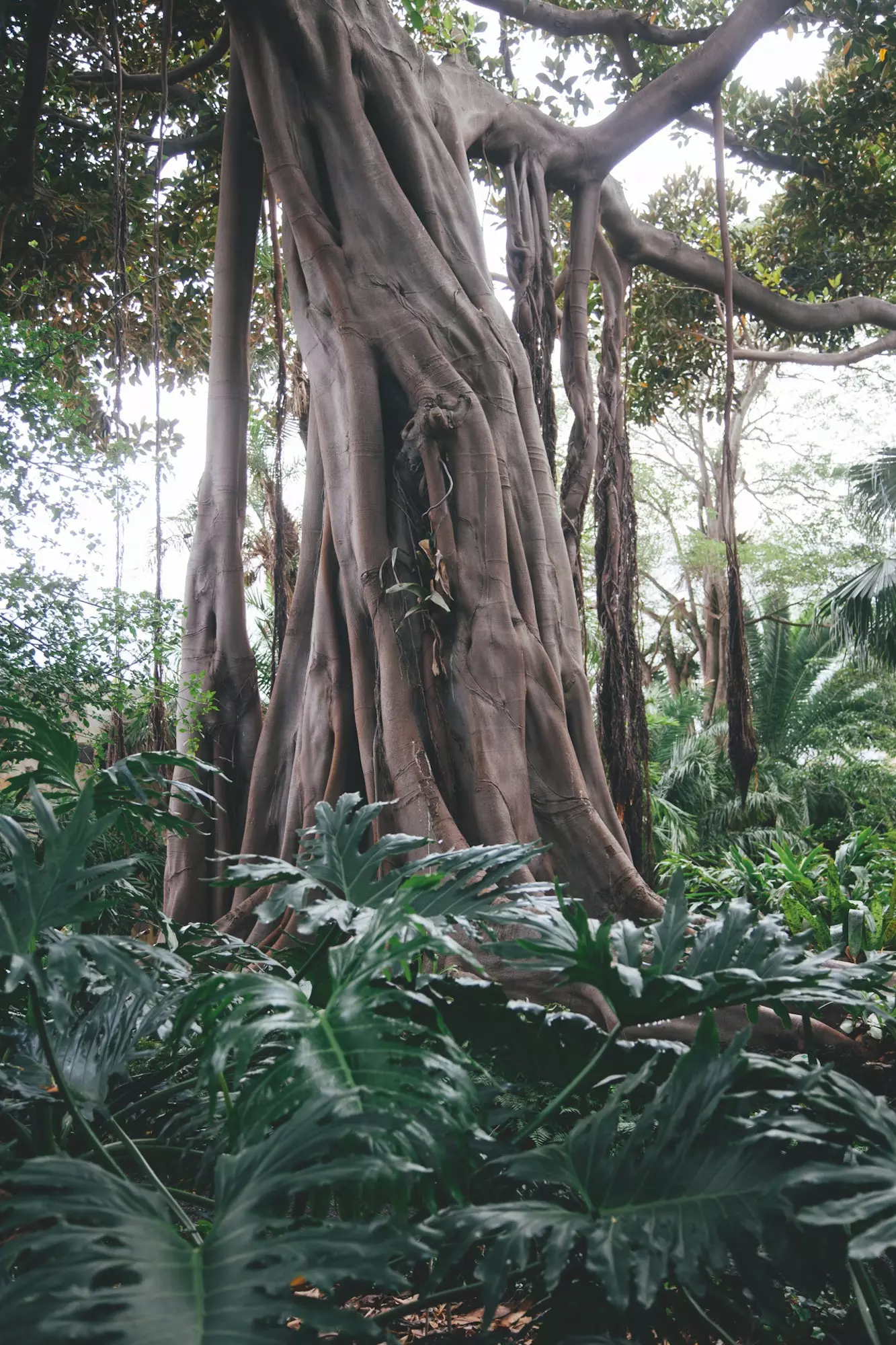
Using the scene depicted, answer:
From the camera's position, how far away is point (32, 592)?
3.33 m

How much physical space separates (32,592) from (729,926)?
2926 mm

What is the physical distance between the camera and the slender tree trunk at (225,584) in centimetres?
345

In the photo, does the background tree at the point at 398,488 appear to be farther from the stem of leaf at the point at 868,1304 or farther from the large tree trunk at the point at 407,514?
the stem of leaf at the point at 868,1304

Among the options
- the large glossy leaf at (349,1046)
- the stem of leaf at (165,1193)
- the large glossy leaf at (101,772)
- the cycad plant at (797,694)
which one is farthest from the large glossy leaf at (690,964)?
the cycad plant at (797,694)

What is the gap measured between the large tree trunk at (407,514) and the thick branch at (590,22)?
85 centimetres

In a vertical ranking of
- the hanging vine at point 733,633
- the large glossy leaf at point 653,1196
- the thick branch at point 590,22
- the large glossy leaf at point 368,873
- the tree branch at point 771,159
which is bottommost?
the large glossy leaf at point 653,1196

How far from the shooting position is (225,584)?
3.77m

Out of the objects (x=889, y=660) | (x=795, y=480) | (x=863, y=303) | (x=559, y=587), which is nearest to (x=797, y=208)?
(x=863, y=303)

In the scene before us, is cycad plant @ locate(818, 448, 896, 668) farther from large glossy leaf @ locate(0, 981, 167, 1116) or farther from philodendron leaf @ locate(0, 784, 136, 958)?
philodendron leaf @ locate(0, 784, 136, 958)

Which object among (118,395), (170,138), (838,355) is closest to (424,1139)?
(118,395)

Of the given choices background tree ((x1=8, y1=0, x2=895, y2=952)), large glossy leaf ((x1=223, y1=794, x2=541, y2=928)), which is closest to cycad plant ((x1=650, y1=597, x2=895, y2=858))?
background tree ((x1=8, y1=0, x2=895, y2=952))

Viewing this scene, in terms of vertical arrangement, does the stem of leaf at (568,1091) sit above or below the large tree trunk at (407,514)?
below

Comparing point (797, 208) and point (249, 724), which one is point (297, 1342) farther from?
point (797, 208)

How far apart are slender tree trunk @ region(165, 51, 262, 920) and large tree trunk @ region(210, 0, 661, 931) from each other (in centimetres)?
31
